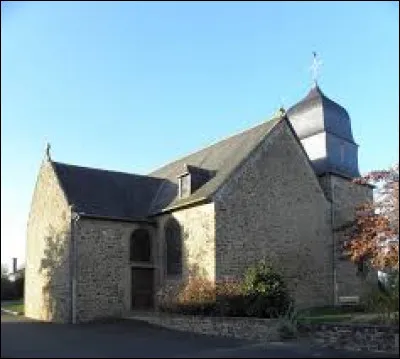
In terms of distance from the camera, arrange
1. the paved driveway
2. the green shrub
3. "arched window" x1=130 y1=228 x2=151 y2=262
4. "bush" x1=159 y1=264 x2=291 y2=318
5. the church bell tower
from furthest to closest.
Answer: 1. the church bell tower
2. "arched window" x1=130 y1=228 x2=151 y2=262
3. the green shrub
4. "bush" x1=159 y1=264 x2=291 y2=318
5. the paved driveway

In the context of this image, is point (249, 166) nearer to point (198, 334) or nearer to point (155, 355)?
point (198, 334)

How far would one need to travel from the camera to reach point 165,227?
28688 millimetres

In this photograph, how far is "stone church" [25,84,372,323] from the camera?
26.2 metres

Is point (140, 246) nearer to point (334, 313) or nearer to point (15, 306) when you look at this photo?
point (334, 313)

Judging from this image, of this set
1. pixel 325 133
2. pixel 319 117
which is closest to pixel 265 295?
pixel 325 133

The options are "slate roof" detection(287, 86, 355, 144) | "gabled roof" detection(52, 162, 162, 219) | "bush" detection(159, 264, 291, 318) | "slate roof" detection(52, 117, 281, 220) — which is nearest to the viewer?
"bush" detection(159, 264, 291, 318)

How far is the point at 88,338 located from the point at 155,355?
4113 millimetres

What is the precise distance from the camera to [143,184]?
107ft

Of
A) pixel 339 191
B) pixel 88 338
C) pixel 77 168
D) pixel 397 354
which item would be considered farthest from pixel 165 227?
pixel 397 354

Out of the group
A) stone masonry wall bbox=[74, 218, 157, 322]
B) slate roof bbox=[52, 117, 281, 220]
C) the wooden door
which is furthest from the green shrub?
the wooden door

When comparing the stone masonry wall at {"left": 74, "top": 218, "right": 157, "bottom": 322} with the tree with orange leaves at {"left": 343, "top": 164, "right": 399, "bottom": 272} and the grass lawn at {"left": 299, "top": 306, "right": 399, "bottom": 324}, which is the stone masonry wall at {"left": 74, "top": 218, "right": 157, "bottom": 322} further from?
the tree with orange leaves at {"left": 343, "top": 164, "right": 399, "bottom": 272}

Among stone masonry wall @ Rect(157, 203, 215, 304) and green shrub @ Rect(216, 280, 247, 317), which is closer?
green shrub @ Rect(216, 280, 247, 317)

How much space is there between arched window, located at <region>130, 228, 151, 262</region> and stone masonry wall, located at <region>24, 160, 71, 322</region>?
3.10 m

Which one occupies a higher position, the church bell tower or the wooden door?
the church bell tower
